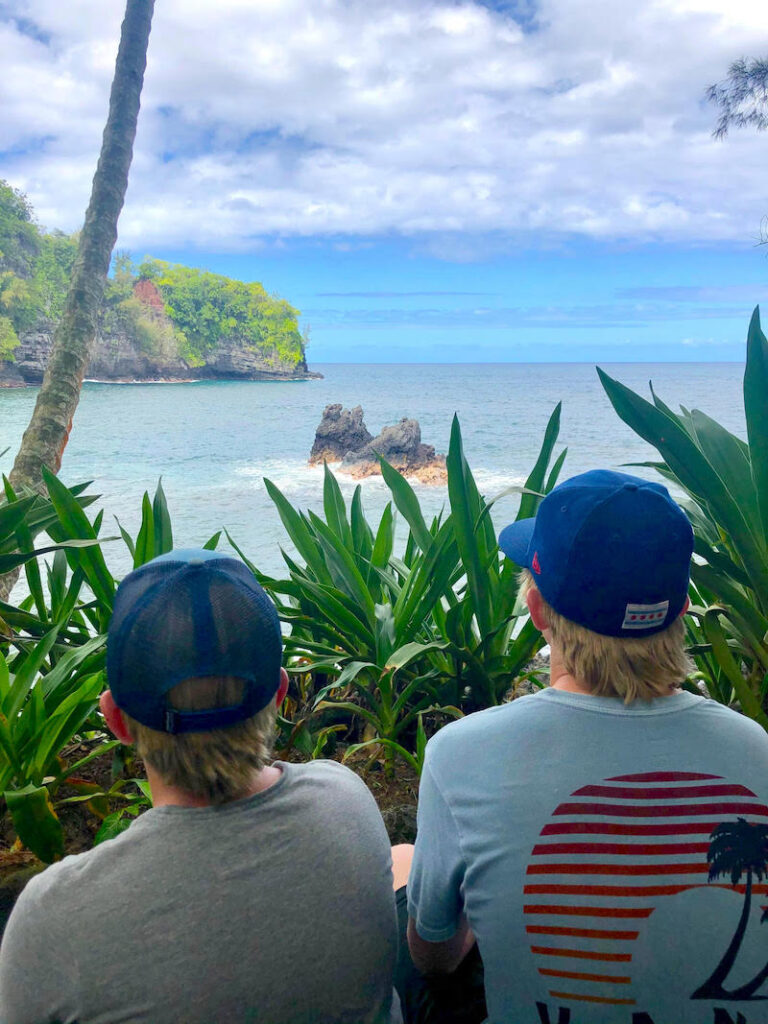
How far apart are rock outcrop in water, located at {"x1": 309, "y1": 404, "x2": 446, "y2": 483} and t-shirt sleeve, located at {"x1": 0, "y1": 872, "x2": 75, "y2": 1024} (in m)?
7.33

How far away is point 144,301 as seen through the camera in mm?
8492

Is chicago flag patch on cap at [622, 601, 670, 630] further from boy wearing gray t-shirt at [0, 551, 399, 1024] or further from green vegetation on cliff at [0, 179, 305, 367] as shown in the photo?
green vegetation on cliff at [0, 179, 305, 367]

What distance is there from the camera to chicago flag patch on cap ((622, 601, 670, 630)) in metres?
0.68

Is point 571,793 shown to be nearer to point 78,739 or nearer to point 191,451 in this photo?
point 78,739

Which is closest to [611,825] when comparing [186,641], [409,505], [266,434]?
[186,641]

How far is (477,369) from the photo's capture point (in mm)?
47844

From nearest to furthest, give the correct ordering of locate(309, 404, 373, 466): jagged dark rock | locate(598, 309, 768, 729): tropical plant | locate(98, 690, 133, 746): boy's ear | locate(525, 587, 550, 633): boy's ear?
locate(98, 690, 133, 746): boy's ear, locate(525, 587, 550, 633): boy's ear, locate(598, 309, 768, 729): tropical plant, locate(309, 404, 373, 466): jagged dark rock

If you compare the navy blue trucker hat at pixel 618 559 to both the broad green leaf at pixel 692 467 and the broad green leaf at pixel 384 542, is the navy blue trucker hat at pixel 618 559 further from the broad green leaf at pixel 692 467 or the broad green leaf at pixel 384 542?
the broad green leaf at pixel 384 542

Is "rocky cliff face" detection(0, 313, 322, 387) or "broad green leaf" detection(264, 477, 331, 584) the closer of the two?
"broad green leaf" detection(264, 477, 331, 584)

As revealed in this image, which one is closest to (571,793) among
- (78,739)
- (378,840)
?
(378,840)

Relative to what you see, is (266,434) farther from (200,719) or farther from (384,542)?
(200,719)

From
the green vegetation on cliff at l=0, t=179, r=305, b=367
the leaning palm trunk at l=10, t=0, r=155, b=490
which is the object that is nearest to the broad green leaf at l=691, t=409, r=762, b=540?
the leaning palm trunk at l=10, t=0, r=155, b=490

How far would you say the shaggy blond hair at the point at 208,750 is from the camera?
23.2 inches

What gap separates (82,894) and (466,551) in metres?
0.89
